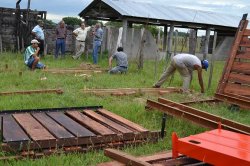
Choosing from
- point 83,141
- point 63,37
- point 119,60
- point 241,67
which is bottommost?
point 83,141

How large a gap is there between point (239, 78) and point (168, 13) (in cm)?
1246

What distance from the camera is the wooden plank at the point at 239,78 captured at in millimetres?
9180

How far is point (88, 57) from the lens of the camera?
1961 centimetres

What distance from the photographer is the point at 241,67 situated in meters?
9.39

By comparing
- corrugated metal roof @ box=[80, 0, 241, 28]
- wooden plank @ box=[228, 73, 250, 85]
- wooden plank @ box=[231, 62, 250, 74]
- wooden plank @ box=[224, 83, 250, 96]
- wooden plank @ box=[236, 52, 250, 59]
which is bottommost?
wooden plank @ box=[224, 83, 250, 96]

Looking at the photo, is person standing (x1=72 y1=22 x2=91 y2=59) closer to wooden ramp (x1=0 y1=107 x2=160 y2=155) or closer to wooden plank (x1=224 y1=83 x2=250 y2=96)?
wooden plank (x1=224 y1=83 x2=250 y2=96)

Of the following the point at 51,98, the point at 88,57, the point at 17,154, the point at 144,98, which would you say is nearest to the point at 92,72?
the point at 144,98

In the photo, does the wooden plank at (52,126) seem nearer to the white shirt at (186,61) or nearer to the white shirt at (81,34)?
the white shirt at (186,61)

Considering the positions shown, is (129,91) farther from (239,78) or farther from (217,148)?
(217,148)

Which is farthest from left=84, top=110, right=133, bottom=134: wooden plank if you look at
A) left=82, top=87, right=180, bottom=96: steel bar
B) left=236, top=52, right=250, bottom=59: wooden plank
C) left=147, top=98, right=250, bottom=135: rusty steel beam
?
left=236, top=52, right=250, bottom=59: wooden plank

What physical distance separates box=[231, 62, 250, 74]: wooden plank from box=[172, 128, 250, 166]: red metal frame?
540 cm

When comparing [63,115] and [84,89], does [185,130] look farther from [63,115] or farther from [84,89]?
[84,89]

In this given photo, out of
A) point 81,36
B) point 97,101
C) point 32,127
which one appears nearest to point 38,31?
point 81,36

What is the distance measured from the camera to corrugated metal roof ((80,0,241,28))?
19.0 meters
